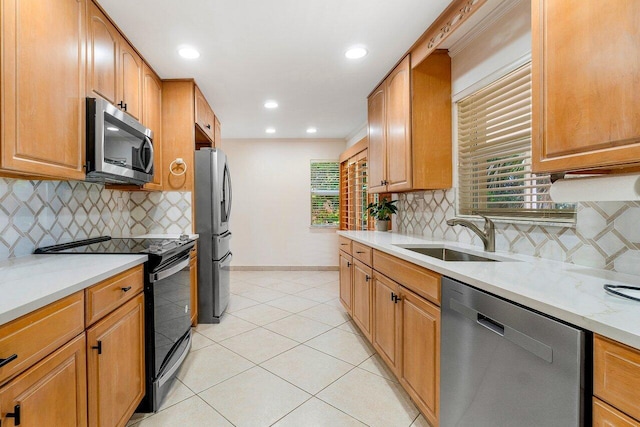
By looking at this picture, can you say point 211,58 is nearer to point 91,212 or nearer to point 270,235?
point 91,212

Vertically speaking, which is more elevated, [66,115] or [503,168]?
[66,115]

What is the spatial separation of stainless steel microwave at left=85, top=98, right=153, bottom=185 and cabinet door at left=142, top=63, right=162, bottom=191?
1.11ft

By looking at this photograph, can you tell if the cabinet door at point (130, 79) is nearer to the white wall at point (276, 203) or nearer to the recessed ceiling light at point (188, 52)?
the recessed ceiling light at point (188, 52)

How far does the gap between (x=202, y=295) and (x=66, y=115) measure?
198cm

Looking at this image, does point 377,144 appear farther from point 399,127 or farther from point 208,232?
point 208,232

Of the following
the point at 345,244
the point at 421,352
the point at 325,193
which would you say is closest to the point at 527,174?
the point at 421,352

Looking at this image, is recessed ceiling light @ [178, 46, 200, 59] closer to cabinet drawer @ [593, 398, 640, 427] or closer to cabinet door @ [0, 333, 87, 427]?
cabinet door @ [0, 333, 87, 427]

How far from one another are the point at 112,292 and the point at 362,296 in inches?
71.5

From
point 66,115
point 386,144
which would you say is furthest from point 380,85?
point 66,115

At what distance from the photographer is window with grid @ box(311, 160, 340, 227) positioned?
543 cm

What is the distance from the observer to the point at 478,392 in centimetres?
116

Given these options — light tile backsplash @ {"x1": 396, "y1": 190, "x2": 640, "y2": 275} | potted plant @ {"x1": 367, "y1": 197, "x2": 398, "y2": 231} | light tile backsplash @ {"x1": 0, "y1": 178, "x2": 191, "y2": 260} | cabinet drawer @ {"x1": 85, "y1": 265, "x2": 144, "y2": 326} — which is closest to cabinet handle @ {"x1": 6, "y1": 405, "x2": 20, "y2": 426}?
cabinet drawer @ {"x1": 85, "y1": 265, "x2": 144, "y2": 326}

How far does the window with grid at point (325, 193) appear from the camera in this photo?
17.8 ft

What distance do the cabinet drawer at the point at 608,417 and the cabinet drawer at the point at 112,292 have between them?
171cm
